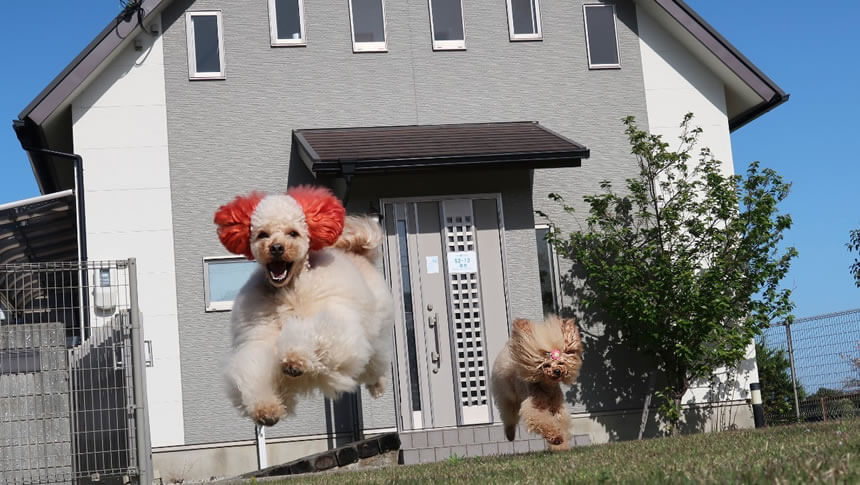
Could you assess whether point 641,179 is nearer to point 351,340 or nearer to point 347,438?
point 347,438

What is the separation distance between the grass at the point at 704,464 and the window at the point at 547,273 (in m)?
5.43

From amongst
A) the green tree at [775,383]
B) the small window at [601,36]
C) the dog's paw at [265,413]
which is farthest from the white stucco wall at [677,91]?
the dog's paw at [265,413]

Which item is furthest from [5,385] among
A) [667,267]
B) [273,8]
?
[667,267]

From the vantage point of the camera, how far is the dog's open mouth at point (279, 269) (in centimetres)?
589

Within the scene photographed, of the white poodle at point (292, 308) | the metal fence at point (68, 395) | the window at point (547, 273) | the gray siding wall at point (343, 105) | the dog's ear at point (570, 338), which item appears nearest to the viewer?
the white poodle at point (292, 308)

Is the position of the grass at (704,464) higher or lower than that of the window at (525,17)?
lower

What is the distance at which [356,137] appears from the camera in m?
13.5

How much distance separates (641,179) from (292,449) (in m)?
5.89

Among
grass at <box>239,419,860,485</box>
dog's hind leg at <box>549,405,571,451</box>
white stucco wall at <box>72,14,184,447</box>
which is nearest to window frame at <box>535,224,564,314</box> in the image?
white stucco wall at <box>72,14,184,447</box>

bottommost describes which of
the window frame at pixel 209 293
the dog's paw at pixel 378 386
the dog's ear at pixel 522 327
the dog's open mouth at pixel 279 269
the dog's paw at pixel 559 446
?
the dog's paw at pixel 559 446

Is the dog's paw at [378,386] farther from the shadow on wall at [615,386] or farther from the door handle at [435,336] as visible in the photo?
the shadow on wall at [615,386]

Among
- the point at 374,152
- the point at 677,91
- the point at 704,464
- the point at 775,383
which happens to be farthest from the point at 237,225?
the point at 775,383

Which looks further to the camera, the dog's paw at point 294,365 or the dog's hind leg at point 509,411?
the dog's hind leg at point 509,411

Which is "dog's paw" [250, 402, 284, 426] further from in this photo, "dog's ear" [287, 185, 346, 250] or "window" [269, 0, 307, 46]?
"window" [269, 0, 307, 46]
